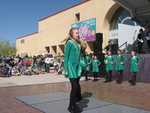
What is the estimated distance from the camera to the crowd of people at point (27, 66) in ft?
70.6

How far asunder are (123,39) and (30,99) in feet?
38.8

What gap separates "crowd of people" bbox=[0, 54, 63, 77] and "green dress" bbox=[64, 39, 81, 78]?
15354mm

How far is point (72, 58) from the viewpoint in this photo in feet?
20.4

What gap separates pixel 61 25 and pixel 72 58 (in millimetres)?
29651

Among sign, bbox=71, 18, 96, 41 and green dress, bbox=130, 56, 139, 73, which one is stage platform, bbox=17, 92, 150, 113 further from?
sign, bbox=71, 18, 96, 41

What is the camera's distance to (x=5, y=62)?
874 inches

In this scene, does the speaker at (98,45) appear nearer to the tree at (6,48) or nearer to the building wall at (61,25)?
the building wall at (61,25)

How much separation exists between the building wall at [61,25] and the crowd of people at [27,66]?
12.6ft

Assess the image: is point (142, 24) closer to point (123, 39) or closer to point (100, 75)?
point (123, 39)

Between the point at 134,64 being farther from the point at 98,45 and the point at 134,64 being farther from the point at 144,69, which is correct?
the point at 98,45

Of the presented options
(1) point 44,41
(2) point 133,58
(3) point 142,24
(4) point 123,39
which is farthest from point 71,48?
(1) point 44,41

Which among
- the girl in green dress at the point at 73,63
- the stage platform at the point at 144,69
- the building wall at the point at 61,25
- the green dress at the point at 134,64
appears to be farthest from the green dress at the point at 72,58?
the building wall at the point at 61,25

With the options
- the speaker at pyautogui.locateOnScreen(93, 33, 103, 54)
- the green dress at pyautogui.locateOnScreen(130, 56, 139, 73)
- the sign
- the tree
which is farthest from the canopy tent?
the tree

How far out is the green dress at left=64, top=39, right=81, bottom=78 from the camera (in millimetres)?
6191
